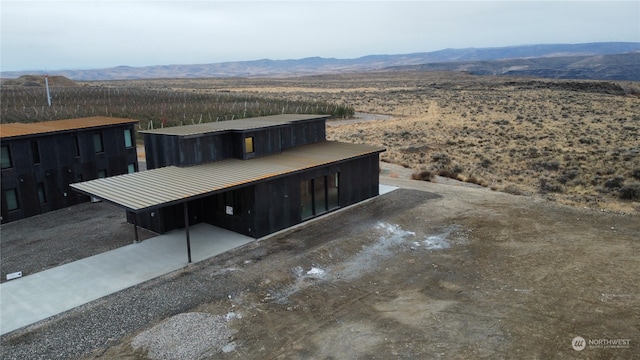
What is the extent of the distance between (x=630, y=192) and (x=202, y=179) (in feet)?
66.9

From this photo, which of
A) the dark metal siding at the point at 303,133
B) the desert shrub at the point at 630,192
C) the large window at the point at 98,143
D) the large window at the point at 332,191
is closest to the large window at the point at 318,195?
the large window at the point at 332,191

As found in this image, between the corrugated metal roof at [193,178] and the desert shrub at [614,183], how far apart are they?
13.4 m

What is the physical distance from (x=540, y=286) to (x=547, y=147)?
23.3 metres

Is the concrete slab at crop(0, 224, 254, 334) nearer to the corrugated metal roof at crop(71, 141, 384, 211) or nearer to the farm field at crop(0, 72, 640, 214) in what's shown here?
the corrugated metal roof at crop(71, 141, 384, 211)

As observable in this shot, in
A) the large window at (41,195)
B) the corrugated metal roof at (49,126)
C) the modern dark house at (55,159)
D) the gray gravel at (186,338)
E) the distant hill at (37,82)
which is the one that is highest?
the distant hill at (37,82)

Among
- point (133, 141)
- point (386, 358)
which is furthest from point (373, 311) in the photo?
point (133, 141)

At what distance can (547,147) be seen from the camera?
32.3m

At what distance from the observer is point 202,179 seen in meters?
15.7

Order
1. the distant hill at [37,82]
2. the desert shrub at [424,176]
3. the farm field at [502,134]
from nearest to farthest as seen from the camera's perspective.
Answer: the farm field at [502,134], the desert shrub at [424,176], the distant hill at [37,82]

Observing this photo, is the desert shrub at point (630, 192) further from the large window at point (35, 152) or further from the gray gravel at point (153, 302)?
the large window at point (35, 152)

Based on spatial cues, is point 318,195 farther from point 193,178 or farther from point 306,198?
point 193,178

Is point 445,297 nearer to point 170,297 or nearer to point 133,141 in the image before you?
point 170,297

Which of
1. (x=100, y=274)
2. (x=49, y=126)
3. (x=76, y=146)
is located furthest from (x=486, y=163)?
(x=49, y=126)

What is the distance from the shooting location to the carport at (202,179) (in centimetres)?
1374
